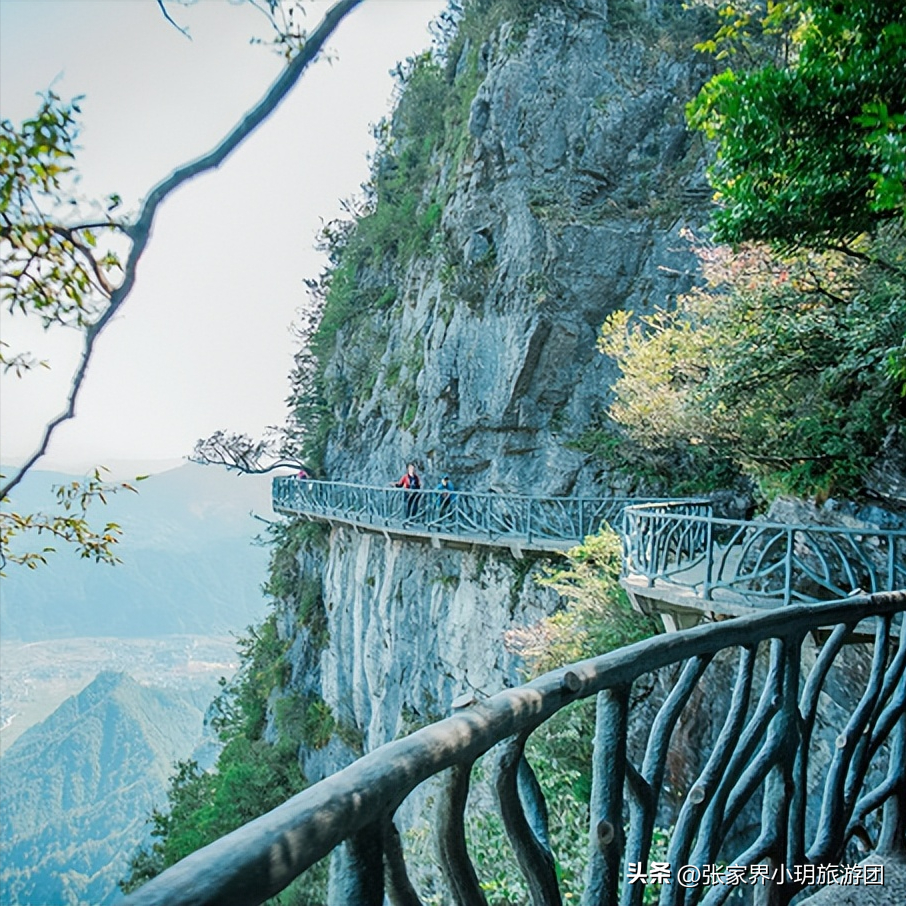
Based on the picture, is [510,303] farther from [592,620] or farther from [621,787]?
[621,787]

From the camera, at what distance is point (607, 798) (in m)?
1.36

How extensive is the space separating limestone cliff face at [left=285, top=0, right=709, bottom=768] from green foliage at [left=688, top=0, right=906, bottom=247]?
26.5ft

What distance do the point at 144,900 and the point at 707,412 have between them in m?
7.28

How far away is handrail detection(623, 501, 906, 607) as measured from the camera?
4816 mm

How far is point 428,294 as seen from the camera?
58.1 ft

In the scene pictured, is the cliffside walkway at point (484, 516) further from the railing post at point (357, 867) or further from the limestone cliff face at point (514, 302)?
the railing post at point (357, 867)

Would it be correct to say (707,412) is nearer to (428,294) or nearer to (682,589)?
(682,589)

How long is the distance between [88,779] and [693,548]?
87.5 meters

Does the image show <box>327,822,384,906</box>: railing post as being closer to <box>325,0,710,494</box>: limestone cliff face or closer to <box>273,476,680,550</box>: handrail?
<box>273,476,680,550</box>: handrail

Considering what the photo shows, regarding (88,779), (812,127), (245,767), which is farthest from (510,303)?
(88,779)

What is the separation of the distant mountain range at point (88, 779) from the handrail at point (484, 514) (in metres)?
54.3

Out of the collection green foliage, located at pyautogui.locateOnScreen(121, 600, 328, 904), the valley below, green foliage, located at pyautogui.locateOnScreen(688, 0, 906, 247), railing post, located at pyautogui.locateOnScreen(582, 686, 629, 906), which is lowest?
the valley below

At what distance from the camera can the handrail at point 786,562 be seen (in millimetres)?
4816

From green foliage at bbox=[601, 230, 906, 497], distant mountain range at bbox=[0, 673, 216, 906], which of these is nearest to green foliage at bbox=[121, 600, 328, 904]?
green foliage at bbox=[601, 230, 906, 497]
